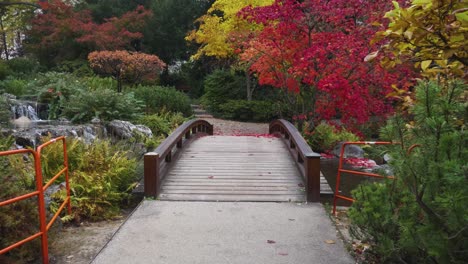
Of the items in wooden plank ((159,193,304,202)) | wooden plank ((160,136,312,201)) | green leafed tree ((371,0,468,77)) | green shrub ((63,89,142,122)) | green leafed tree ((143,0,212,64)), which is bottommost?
wooden plank ((159,193,304,202))

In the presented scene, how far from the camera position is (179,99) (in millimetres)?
17891

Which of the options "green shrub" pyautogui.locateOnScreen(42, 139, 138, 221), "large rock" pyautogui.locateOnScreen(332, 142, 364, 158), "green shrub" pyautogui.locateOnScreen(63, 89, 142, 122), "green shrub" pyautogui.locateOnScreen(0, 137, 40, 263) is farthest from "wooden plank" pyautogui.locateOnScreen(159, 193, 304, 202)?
"large rock" pyautogui.locateOnScreen(332, 142, 364, 158)

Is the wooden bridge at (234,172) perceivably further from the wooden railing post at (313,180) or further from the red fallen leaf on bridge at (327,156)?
the red fallen leaf on bridge at (327,156)

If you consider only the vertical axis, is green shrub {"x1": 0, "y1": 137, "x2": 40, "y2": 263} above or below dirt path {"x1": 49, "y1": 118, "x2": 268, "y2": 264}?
above

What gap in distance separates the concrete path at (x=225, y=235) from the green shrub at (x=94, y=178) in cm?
52

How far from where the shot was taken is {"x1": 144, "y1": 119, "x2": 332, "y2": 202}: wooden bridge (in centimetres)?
607

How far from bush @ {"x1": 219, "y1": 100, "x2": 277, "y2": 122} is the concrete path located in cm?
1465

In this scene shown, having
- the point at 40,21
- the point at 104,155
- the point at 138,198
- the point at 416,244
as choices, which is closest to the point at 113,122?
the point at 104,155

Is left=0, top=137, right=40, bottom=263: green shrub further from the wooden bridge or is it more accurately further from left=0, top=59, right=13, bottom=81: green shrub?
left=0, top=59, right=13, bottom=81: green shrub

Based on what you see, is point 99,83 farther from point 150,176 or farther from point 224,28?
point 150,176

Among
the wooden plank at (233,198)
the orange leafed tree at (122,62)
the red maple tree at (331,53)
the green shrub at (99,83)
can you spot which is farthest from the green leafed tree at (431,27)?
the orange leafed tree at (122,62)

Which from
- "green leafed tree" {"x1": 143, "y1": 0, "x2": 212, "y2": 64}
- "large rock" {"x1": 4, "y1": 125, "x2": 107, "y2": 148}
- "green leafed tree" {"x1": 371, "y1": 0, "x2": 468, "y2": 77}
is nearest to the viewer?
"green leafed tree" {"x1": 371, "y1": 0, "x2": 468, "y2": 77}

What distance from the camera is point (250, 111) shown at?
67.8 feet

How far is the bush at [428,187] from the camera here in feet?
8.45
